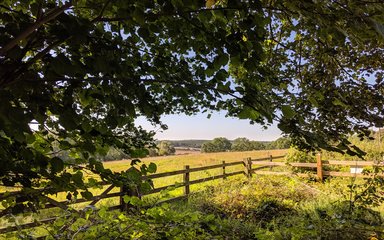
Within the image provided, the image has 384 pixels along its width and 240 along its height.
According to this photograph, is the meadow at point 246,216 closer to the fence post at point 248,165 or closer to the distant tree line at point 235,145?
the fence post at point 248,165

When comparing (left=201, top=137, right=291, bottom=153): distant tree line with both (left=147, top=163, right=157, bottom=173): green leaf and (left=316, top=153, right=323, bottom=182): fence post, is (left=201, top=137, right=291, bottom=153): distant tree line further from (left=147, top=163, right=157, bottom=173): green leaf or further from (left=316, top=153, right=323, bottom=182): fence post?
(left=147, top=163, right=157, bottom=173): green leaf

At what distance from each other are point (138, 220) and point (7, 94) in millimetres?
1990

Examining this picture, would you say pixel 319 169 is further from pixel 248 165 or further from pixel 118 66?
pixel 118 66

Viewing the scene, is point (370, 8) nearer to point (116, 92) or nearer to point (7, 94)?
point (116, 92)

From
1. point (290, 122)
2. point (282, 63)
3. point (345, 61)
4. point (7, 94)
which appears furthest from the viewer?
point (345, 61)

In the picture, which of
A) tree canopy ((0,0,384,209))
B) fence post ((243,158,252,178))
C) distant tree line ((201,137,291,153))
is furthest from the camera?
distant tree line ((201,137,291,153))

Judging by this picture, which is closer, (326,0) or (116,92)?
(326,0)

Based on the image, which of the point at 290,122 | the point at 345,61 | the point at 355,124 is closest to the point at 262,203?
the point at 345,61

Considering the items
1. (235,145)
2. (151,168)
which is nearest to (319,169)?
(151,168)

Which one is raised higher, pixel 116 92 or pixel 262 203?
pixel 116 92

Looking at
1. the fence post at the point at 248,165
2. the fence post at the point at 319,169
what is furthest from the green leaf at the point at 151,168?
the fence post at the point at 248,165

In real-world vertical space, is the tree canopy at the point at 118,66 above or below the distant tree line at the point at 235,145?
above

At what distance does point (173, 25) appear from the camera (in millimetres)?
1471

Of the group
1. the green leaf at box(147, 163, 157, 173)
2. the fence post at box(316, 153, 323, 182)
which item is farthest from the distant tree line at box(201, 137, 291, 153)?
the green leaf at box(147, 163, 157, 173)
